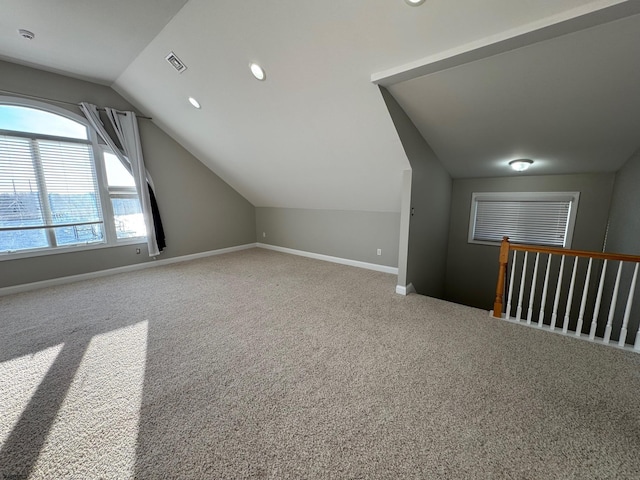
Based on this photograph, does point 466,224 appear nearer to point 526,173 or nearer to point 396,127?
point 526,173

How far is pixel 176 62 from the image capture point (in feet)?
9.37

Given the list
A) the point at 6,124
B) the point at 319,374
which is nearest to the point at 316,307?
the point at 319,374

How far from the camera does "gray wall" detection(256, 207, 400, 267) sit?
4145 mm

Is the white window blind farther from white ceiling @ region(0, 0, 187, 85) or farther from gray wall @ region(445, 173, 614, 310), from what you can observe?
gray wall @ region(445, 173, 614, 310)

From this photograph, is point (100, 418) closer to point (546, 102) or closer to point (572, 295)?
point (546, 102)

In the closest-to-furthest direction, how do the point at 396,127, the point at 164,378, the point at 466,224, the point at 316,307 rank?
the point at 164,378
the point at 396,127
the point at 316,307
the point at 466,224

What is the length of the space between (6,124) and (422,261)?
5.69 metres

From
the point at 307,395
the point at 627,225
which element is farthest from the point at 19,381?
the point at 627,225

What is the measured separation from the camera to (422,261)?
3.71 m

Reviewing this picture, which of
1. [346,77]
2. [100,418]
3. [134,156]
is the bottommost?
[100,418]

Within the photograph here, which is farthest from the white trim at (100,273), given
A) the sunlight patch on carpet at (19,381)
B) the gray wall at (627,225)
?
the gray wall at (627,225)

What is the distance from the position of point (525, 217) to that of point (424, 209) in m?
1.88

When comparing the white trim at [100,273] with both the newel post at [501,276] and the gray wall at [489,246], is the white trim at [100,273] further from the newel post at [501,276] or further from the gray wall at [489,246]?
the newel post at [501,276]

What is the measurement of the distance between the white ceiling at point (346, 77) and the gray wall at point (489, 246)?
12.5 inches
